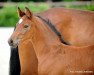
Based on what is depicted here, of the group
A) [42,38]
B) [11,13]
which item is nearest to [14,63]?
[42,38]

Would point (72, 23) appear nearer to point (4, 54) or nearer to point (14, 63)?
point (14, 63)

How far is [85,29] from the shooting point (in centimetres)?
818

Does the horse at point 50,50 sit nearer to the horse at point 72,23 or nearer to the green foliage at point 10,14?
the horse at point 72,23

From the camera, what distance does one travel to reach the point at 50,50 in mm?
7039

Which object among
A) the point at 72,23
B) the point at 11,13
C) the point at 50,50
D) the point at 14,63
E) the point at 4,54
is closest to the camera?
the point at 50,50

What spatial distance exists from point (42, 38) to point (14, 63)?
108cm

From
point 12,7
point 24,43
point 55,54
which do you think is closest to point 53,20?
point 24,43

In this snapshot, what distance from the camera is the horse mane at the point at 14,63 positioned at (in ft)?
26.1

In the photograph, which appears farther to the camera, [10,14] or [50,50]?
[10,14]

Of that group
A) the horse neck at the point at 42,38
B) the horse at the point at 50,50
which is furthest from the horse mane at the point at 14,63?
the horse neck at the point at 42,38

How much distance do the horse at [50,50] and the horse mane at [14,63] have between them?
0.73m

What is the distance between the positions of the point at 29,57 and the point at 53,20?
0.79 m

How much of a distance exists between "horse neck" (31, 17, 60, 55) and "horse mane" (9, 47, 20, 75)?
850 mm

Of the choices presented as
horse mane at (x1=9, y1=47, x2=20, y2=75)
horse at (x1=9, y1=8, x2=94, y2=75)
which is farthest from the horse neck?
horse mane at (x1=9, y1=47, x2=20, y2=75)
